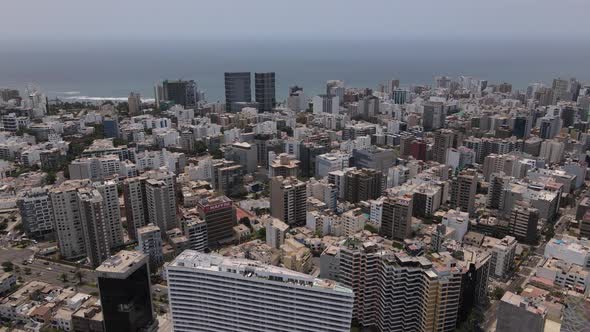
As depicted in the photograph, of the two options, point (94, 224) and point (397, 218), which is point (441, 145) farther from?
point (94, 224)

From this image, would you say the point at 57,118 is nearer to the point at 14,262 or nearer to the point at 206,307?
the point at 14,262

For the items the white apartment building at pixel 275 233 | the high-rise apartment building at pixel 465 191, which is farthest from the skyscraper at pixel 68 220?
the high-rise apartment building at pixel 465 191

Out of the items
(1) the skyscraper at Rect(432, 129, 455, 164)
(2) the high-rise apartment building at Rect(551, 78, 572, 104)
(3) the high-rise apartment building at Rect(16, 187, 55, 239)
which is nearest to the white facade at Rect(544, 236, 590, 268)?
(1) the skyscraper at Rect(432, 129, 455, 164)

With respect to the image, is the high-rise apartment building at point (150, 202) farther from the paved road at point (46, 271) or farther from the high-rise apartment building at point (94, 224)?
the paved road at point (46, 271)

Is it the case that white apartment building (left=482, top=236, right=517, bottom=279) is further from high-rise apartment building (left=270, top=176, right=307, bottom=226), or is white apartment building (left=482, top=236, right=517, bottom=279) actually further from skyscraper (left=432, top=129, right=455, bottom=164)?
skyscraper (left=432, top=129, right=455, bottom=164)

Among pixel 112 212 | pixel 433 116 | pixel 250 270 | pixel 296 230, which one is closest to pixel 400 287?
pixel 250 270
